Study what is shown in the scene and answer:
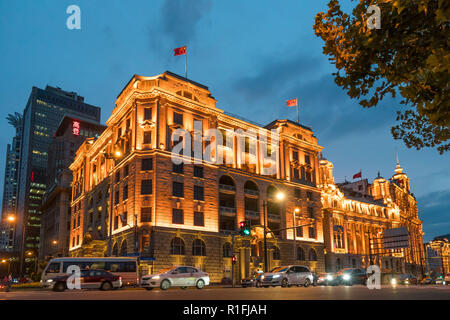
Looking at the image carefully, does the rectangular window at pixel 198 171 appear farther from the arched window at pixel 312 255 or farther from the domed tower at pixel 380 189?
the domed tower at pixel 380 189

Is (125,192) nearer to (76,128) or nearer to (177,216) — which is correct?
(177,216)

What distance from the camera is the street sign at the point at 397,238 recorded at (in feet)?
204

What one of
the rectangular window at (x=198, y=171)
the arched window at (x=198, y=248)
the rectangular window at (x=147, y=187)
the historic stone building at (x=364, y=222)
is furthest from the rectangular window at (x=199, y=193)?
the historic stone building at (x=364, y=222)

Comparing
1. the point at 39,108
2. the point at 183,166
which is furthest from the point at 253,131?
the point at 39,108

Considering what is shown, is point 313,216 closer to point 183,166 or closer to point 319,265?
point 319,265

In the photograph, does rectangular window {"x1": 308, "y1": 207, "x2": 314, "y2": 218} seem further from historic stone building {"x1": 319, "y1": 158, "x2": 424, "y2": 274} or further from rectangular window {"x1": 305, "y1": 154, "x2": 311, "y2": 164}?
historic stone building {"x1": 319, "y1": 158, "x2": 424, "y2": 274}

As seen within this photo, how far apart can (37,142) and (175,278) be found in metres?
165

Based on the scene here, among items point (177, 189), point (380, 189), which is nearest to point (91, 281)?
point (177, 189)

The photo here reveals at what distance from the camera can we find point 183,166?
4981 centimetres

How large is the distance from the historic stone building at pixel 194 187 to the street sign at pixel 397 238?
10.8 m

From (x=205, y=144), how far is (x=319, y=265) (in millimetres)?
27770

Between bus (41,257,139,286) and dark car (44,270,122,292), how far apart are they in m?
2.90

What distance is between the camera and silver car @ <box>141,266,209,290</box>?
84.5 ft

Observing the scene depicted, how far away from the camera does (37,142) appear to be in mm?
171875
